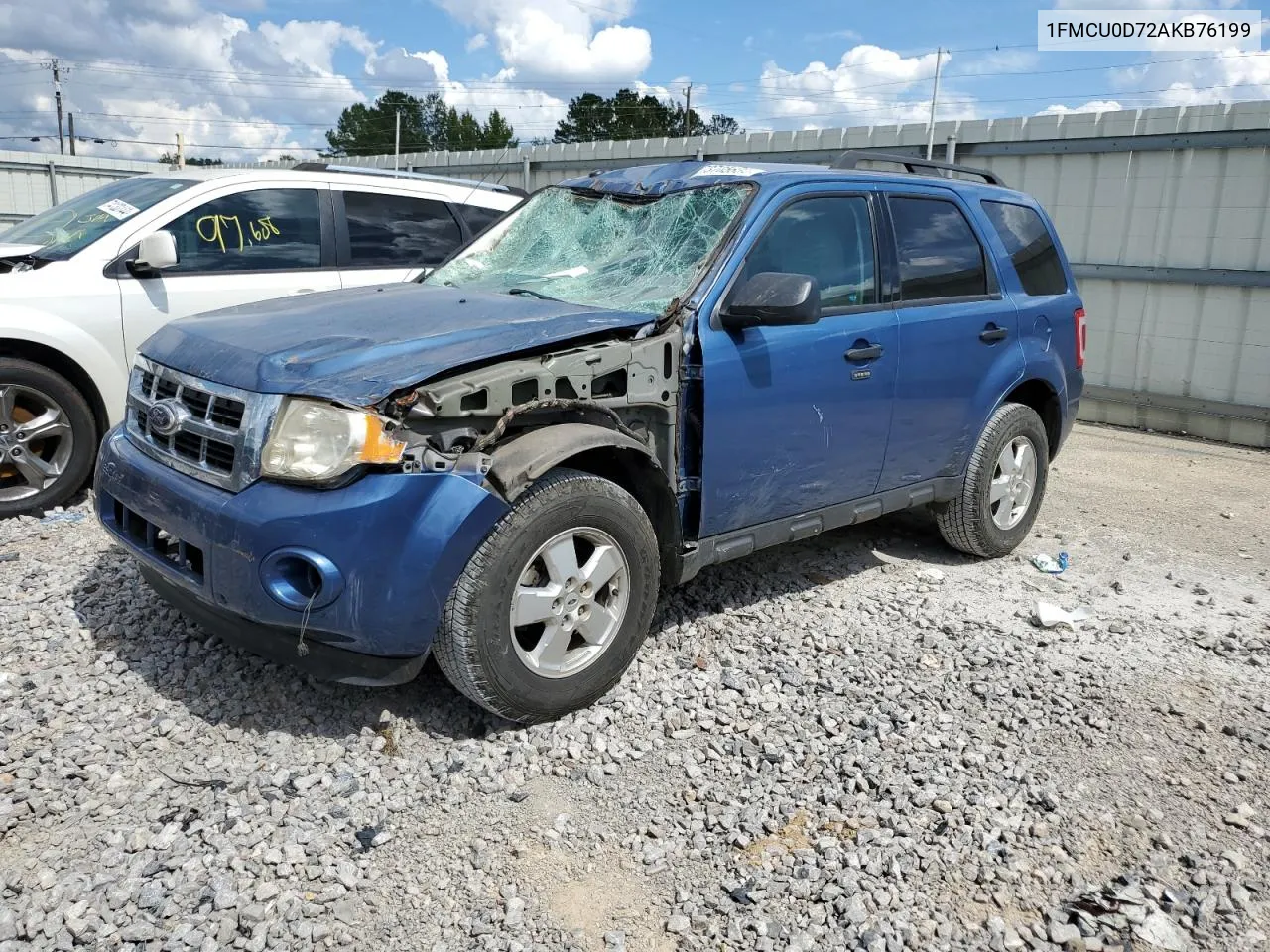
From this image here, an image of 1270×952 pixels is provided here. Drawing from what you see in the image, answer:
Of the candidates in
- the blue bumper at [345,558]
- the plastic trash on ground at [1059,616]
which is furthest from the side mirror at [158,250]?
the plastic trash on ground at [1059,616]

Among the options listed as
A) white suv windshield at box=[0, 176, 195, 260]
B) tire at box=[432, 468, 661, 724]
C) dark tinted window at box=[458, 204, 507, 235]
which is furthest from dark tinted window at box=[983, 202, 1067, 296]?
white suv windshield at box=[0, 176, 195, 260]

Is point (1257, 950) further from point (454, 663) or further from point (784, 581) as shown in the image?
point (784, 581)

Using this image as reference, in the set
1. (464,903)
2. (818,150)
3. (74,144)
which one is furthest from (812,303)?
(74,144)

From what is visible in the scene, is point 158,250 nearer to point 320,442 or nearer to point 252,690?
point 252,690

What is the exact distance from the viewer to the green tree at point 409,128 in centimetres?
7469

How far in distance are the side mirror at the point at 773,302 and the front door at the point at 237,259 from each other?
3.06 m

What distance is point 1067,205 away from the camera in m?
9.50

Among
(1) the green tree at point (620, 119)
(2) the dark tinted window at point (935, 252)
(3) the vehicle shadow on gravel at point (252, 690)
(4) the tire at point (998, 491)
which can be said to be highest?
(1) the green tree at point (620, 119)

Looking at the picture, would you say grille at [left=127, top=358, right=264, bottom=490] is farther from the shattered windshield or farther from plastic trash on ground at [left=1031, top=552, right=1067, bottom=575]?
plastic trash on ground at [left=1031, top=552, right=1067, bottom=575]

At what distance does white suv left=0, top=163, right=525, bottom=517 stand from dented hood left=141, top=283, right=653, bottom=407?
1.88 m

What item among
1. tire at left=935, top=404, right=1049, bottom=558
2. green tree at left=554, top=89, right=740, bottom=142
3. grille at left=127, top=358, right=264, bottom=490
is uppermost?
green tree at left=554, top=89, right=740, bottom=142

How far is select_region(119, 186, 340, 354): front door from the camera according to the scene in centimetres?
564

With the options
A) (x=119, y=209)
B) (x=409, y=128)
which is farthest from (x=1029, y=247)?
(x=409, y=128)

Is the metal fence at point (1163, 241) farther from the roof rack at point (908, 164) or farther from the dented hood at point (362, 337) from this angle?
the dented hood at point (362, 337)
